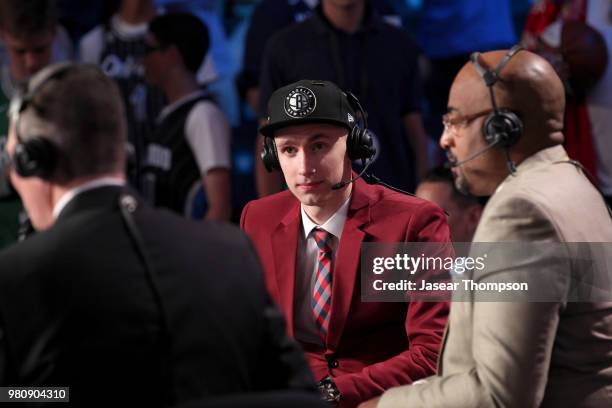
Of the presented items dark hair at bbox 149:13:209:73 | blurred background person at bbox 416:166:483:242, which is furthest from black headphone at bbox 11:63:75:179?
dark hair at bbox 149:13:209:73

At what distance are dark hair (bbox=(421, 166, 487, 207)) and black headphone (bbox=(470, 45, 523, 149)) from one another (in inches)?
71.0

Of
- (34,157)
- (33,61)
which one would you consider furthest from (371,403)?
(33,61)

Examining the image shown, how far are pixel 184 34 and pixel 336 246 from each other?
246 centimetres

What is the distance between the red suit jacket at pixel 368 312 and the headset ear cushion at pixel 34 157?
1060mm

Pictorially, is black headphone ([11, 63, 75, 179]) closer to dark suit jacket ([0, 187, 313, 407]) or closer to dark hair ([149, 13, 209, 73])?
dark suit jacket ([0, 187, 313, 407])

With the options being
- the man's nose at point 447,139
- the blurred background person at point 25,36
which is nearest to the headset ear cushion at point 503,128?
the man's nose at point 447,139

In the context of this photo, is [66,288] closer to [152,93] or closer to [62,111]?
[62,111]

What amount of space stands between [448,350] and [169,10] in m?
3.62

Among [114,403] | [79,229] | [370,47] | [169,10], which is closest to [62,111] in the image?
[79,229]

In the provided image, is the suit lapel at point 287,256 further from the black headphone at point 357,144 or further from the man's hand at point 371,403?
the man's hand at point 371,403

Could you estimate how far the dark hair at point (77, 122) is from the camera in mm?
2223

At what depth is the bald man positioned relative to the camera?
2.54 m

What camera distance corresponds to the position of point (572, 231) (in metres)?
2.62

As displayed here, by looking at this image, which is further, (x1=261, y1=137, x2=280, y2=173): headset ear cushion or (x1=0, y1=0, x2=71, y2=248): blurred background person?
(x1=0, y1=0, x2=71, y2=248): blurred background person
